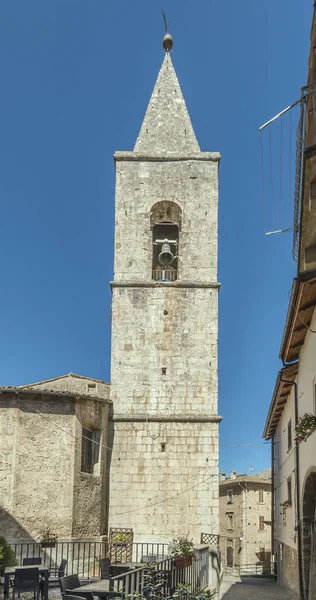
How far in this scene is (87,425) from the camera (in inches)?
754

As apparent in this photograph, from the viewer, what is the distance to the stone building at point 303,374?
28.2 ft

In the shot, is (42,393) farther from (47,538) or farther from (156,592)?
(156,592)

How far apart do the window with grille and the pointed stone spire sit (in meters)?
9.39

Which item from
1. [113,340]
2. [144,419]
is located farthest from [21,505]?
[113,340]

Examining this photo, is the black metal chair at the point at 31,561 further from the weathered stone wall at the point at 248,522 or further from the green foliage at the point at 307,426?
the weathered stone wall at the point at 248,522

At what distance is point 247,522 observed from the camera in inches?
1660

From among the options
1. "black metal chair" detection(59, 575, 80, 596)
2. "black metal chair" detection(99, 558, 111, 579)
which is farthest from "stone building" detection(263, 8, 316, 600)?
"black metal chair" detection(59, 575, 80, 596)

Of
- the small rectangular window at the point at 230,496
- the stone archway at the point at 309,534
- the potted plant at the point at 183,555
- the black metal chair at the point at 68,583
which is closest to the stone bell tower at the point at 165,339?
the stone archway at the point at 309,534

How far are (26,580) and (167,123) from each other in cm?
1725

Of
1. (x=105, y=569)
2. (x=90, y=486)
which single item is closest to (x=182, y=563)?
(x=105, y=569)

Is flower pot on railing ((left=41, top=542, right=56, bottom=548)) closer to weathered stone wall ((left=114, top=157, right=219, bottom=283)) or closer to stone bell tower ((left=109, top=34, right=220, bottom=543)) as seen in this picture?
stone bell tower ((left=109, top=34, right=220, bottom=543))

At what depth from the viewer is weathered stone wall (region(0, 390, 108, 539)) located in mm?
17281

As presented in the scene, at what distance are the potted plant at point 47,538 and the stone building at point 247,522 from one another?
26.5m

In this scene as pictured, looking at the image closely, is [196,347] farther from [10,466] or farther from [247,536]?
[247,536]
